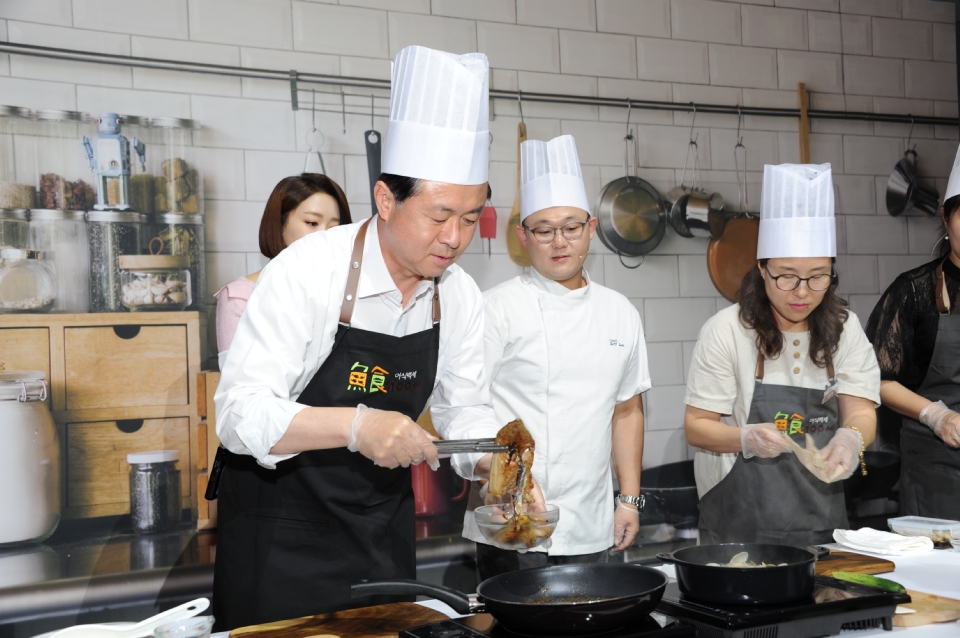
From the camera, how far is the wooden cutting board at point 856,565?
1.76 metres

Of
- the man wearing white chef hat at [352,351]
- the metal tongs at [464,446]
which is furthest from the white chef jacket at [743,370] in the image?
the metal tongs at [464,446]

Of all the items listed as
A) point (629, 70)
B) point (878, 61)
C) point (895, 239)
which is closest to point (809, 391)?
point (629, 70)

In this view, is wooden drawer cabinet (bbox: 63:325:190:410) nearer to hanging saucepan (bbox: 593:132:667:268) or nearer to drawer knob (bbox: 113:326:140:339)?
drawer knob (bbox: 113:326:140:339)

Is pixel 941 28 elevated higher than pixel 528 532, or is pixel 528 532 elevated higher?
pixel 941 28

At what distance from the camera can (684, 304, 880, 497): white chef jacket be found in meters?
2.63

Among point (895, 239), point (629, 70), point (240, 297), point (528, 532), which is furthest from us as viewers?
point (895, 239)

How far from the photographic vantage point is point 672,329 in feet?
13.5

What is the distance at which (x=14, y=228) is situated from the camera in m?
3.06

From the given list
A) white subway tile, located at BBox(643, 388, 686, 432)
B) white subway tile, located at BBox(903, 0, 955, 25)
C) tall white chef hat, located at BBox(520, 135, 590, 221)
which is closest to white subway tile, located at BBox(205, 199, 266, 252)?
tall white chef hat, located at BBox(520, 135, 590, 221)

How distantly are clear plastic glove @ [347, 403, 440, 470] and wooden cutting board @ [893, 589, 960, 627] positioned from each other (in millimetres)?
832

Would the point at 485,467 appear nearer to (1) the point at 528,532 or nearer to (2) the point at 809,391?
(1) the point at 528,532

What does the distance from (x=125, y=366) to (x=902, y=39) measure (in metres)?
4.32

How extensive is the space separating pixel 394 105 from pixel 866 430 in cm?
175

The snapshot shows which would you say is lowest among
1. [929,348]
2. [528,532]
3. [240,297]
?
[528,532]
